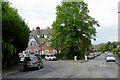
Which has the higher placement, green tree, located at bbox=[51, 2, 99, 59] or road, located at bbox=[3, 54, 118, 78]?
green tree, located at bbox=[51, 2, 99, 59]

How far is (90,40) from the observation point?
141 ft

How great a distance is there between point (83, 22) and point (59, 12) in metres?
6.84

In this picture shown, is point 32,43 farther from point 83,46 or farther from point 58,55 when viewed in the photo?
point 83,46

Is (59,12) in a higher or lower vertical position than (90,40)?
higher

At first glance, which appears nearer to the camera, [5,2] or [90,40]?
[5,2]

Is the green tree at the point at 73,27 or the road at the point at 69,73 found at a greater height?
the green tree at the point at 73,27

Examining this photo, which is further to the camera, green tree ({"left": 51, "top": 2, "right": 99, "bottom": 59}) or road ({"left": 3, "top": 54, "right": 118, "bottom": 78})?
green tree ({"left": 51, "top": 2, "right": 99, "bottom": 59})

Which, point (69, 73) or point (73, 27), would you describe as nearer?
point (69, 73)

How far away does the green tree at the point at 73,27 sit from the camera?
134 feet

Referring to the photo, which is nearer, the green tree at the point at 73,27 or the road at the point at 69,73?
the road at the point at 69,73

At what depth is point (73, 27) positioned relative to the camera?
41.4 m

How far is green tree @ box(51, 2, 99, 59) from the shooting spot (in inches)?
1608

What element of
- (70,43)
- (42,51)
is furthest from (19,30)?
(42,51)

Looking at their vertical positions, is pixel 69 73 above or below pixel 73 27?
below
